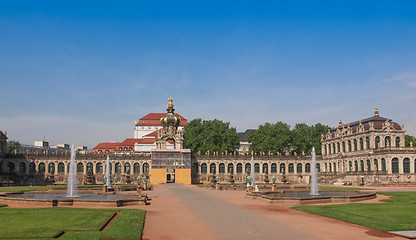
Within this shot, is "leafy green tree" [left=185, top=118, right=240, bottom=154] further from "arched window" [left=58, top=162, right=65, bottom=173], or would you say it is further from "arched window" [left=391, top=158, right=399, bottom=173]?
"arched window" [left=391, top=158, right=399, bottom=173]

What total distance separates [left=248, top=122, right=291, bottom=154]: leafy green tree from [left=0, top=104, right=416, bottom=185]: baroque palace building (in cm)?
605

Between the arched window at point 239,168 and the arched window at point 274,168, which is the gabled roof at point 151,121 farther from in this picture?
the arched window at point 274,168

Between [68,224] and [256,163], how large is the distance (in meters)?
78.8

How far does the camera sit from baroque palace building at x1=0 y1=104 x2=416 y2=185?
7356 centimetres

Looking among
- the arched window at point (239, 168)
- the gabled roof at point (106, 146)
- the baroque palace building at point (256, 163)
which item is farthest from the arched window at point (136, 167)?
the gabled roof at point (106, 146)

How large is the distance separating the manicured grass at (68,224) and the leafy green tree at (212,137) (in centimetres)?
7579

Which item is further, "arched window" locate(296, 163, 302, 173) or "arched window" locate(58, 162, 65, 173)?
"arched window" locate(296, 163, 302, 173)

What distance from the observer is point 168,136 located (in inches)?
3356

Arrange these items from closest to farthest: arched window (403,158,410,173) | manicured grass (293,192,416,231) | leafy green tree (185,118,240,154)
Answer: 1. manicured grass (293,192,416,231)
2. arched window (403,158,410,173)
3. leafy green tree (185,118,240,154)

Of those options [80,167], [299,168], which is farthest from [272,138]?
[80,167]

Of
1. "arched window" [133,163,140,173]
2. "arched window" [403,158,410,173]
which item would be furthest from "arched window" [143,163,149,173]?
"arched window" [403,158,410,173]

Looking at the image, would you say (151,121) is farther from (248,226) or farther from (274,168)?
(248,226)

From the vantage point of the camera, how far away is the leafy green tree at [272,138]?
102062mm

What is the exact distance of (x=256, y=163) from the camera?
96250 millimetres
